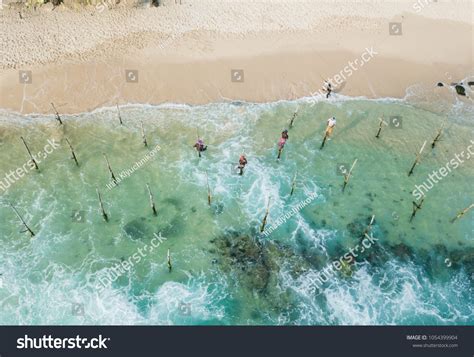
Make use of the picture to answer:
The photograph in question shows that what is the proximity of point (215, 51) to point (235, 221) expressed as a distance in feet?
39.1

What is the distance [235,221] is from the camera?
829 inches

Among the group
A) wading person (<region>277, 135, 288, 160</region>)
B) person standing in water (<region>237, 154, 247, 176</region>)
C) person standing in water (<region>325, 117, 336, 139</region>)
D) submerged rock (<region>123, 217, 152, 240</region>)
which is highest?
person standing in water (<region>325, 117, 336, 139</region>)

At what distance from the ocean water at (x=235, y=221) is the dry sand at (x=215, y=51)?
54.2 inches

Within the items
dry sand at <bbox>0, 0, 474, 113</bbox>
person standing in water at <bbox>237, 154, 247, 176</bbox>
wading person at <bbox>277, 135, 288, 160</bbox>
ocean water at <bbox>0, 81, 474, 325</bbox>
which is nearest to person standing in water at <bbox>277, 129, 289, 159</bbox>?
wading person at <bbox>277, 135, 288, 160</bbox>

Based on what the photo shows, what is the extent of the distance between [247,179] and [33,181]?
10.6 m

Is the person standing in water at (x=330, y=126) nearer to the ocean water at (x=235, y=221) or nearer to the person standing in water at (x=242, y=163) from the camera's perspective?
the ocean water at (x=235, y=221)

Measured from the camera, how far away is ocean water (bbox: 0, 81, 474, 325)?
18.8 m

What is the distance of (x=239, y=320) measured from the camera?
18.3m

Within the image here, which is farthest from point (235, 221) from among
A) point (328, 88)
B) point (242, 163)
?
point (328, 88)

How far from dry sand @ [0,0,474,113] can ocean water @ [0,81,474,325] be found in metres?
1.38

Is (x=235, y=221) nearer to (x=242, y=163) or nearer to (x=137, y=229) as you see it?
(x=242, y=163)

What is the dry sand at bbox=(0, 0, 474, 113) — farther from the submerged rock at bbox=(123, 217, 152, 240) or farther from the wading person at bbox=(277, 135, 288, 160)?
the submerged rock at bbox=(123, 217, 152, 240)

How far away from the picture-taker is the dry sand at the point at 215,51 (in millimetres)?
25766

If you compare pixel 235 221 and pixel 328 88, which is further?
pixel 328 88
